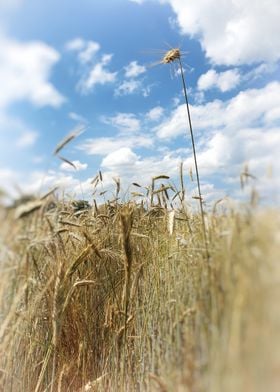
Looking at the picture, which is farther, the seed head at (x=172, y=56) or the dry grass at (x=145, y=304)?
the seed head at (x=172, y=56)

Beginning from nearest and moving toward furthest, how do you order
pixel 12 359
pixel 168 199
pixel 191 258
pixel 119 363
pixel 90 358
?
1. pixel 191 258
2. pixel 12 359
3. pixel 119 363
4. pixel 90 358
5. pixel 168 199

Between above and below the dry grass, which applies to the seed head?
above

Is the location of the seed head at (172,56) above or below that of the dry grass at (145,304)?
above

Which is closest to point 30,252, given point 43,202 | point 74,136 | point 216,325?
point 43,202

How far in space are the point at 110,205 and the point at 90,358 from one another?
0.96 m

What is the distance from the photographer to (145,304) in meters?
2.50

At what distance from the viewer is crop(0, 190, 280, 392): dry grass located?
1146 millimetres

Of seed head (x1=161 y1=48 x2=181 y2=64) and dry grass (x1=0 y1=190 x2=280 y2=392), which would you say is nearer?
dry grass (x1=0 y1=190 x2=280 y2=392)

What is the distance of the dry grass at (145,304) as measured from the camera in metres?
1.15

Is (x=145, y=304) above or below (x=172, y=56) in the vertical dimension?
below

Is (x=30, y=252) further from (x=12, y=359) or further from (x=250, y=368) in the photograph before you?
(x=250, y=368)

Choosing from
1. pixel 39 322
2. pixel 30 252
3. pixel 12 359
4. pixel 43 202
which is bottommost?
pixel 12 359

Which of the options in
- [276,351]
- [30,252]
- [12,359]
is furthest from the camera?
[12,359]

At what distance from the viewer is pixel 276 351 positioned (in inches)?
40.7
